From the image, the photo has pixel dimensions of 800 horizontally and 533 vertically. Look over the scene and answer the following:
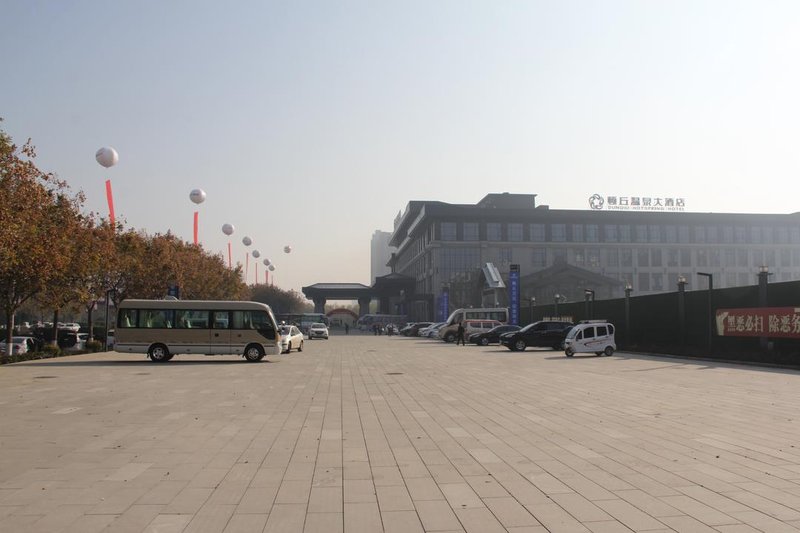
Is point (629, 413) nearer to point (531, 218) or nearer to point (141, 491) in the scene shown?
point (141, 491)

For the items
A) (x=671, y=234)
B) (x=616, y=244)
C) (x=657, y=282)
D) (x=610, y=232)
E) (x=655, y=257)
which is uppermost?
(x=610, y=232)

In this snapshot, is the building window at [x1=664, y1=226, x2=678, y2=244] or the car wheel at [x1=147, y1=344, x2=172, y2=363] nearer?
the car wheel at [x1=147, y1=344, x2=172, y2=363]

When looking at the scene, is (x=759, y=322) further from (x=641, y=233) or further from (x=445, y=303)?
(x=641, y=233)

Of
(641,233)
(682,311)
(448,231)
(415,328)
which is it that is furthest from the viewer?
(641,233)

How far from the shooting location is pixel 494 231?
102875 millimetres

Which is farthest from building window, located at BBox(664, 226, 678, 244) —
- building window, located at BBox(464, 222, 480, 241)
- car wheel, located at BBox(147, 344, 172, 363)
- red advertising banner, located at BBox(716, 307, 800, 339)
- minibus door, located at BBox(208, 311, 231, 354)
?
car wheel, located at BBox(147, 344, 172, 363)

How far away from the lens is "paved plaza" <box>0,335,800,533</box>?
6336 mm

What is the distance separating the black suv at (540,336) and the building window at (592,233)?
6623cm

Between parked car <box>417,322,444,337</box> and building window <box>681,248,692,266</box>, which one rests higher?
building window <box>681,248,692,266</box>

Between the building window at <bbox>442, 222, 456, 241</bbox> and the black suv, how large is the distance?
2431 inches

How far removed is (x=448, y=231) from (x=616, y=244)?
2525 cm

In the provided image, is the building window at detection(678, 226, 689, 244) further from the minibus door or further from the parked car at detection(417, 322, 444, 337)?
the minibus door

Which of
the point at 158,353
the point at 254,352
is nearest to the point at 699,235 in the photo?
the point at 254,352

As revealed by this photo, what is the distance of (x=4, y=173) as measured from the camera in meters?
24.5
